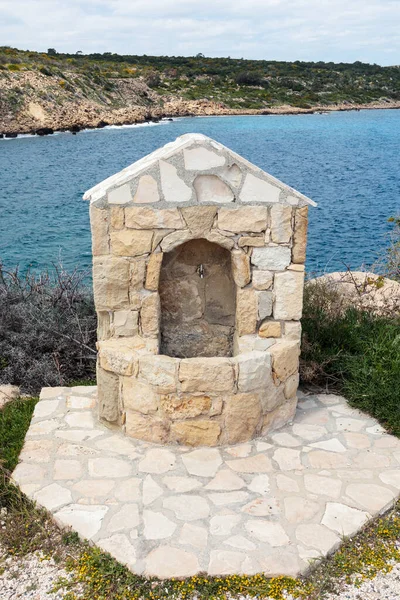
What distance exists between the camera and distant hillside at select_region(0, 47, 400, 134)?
43.1 m

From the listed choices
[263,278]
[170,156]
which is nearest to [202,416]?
[263,278]

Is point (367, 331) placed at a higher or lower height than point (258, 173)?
lower

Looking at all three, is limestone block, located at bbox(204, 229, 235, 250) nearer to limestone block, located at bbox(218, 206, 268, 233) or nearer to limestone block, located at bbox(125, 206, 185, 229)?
limestone block, located at bbox(218, 206, 268, 233)

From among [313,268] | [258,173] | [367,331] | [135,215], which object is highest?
[258,173]

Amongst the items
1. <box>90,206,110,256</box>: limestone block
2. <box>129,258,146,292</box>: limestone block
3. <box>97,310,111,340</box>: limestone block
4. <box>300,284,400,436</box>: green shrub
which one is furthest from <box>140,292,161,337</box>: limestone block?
<box>300,284,400,436</box>: green shrub

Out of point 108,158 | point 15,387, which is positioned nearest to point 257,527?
point 15,387

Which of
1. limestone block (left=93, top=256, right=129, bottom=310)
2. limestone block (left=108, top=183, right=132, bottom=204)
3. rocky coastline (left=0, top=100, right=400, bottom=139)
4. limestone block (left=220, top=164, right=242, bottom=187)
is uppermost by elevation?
rocky coastline (left=0, top=100, right=400, bottom=139)

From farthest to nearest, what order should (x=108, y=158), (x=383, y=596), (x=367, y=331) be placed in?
(x=108, y=158) < (x=367, y=331) < (x=383, y=596)

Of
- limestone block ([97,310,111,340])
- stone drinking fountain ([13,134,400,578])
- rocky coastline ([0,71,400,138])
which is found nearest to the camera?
stone drinking fountain ([13,134,400,578])

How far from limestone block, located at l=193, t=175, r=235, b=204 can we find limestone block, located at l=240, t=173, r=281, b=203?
112 mm

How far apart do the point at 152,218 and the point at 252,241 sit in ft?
2.76

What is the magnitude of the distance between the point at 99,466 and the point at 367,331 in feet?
10.5

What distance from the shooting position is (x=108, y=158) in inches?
1169

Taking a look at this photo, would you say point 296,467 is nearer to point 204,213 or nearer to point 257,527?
point 257,527
